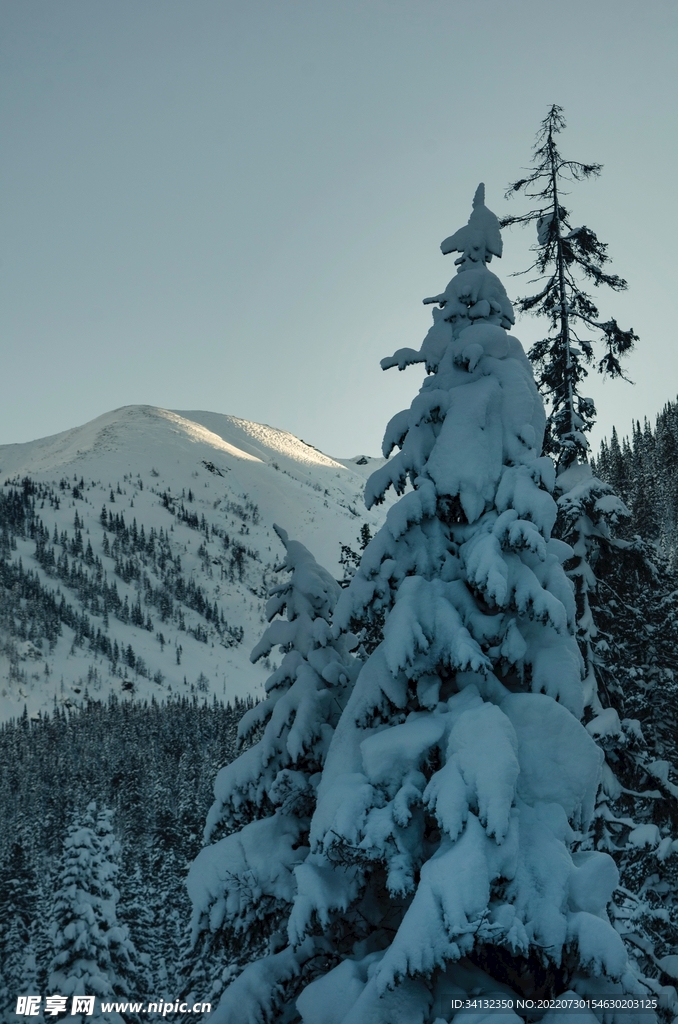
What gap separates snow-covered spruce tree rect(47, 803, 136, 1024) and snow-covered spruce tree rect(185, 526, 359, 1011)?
Result: 22.9 m

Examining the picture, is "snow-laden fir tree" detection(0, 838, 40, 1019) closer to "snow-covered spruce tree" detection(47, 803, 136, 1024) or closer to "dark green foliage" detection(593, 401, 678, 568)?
"snow-covered spruce tree" detection(47, 803, 136, 1024)

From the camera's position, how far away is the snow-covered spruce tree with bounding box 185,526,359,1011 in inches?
358

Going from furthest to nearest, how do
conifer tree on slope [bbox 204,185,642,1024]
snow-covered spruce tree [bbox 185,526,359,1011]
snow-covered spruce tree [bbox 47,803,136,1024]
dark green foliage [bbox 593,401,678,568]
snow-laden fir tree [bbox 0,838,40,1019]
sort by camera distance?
1. dark green foliage [bbox 593,401,678,568]
2. snow-laden fir tree [bbox 0,838,40,1019]
3. snow-covered spruce tree [bbox 47,803,136,1024]
4. snow-covered spruce tree [bbox 185,526,359,1011]
5. conifer tree on slope [bbox 204,185,642,1024]

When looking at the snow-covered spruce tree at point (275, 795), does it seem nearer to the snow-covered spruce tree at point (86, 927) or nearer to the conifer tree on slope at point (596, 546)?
the conifer tree on slope at point (596, 546)

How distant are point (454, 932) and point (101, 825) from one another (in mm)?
34928

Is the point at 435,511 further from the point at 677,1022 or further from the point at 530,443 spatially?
the point at 677,1022

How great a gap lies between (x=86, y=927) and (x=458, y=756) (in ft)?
91.2

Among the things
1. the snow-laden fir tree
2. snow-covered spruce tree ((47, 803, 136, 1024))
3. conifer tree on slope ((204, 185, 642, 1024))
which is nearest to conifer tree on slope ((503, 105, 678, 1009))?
conifer tree on slope ((204, 185, 642, 1024))

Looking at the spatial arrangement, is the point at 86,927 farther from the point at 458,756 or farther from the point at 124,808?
the point at 124,808

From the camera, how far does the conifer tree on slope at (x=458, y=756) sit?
6664mm

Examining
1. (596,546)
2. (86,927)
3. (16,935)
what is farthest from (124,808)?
(596,546)

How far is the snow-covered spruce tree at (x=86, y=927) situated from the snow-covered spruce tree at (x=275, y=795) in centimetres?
2289

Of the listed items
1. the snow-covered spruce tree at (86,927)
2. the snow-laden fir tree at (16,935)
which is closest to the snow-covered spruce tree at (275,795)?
the snow-covered spruce tree at (86,927)

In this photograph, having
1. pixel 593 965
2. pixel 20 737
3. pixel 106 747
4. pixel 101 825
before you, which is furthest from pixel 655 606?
pixel 20 737
